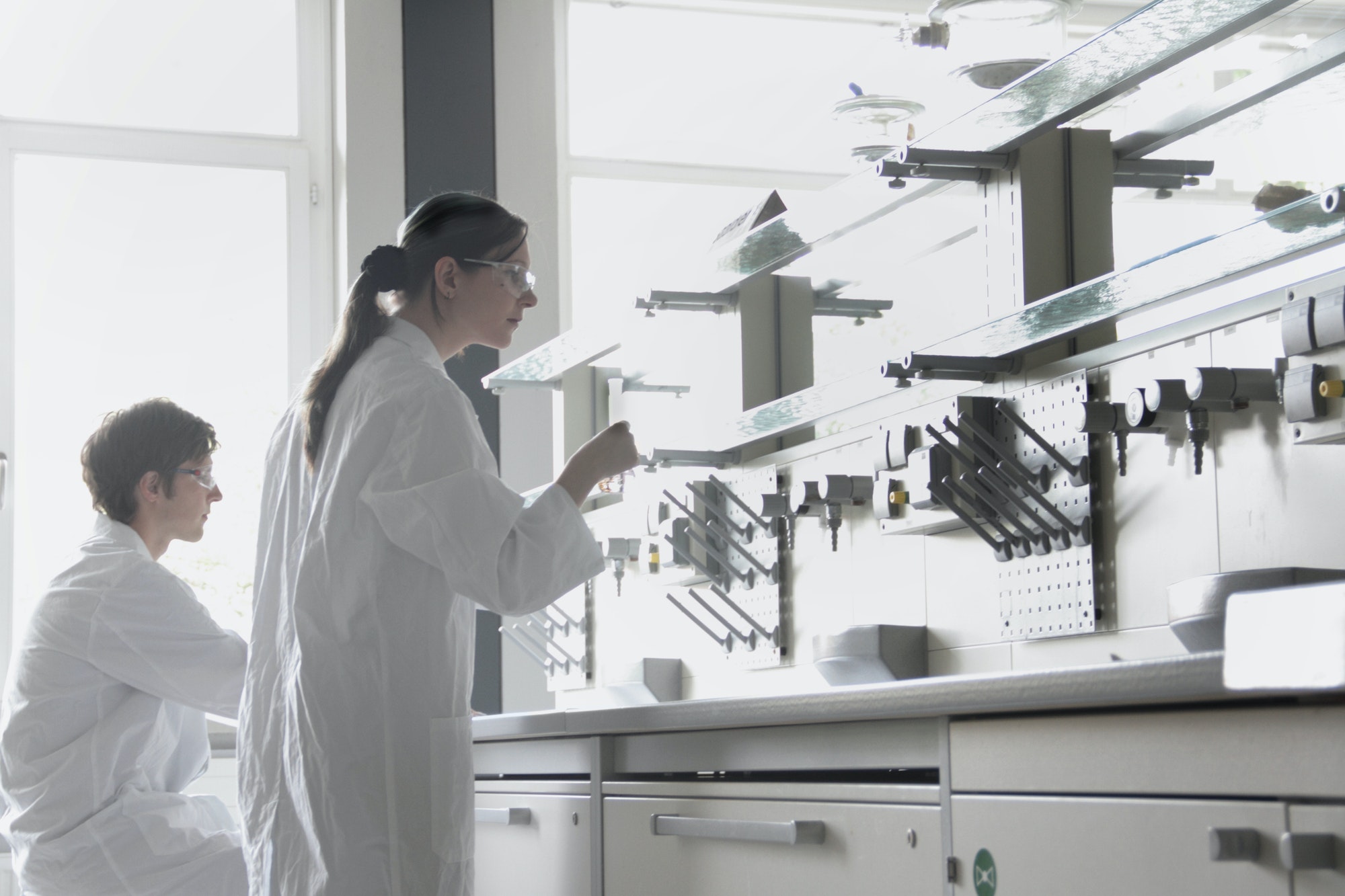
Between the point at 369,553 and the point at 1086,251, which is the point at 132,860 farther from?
the point at 1086,251

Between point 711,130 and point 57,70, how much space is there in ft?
7.07

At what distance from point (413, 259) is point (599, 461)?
0.42 metres

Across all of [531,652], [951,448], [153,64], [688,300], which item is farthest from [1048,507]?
[153,64]

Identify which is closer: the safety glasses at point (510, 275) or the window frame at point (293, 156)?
the safety glasses at point (510, 275)

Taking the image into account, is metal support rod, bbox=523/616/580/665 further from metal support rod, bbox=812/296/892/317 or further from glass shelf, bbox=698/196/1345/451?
glass shelf, bbox=698/196/1345/451

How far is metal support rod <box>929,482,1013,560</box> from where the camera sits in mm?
2094

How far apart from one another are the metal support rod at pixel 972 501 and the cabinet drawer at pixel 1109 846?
2.63ft

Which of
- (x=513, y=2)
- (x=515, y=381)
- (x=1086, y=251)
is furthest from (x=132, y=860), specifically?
(x=513, y=2)

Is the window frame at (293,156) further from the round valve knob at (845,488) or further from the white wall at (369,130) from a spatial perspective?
the round valve knob at (845,488)

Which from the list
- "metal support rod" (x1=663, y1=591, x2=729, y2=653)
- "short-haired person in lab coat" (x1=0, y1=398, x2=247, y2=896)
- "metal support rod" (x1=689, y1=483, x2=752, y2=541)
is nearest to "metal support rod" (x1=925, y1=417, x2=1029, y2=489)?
"metal support rod" (x1=689, y1=483, x2=752, y2=541)

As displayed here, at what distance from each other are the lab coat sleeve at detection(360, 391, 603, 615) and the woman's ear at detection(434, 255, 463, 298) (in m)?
0.24

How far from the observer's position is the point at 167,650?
2457mm

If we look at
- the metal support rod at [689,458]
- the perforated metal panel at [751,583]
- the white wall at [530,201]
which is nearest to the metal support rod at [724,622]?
the perforated metal panel at [751,583]

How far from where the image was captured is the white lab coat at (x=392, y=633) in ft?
5.84
